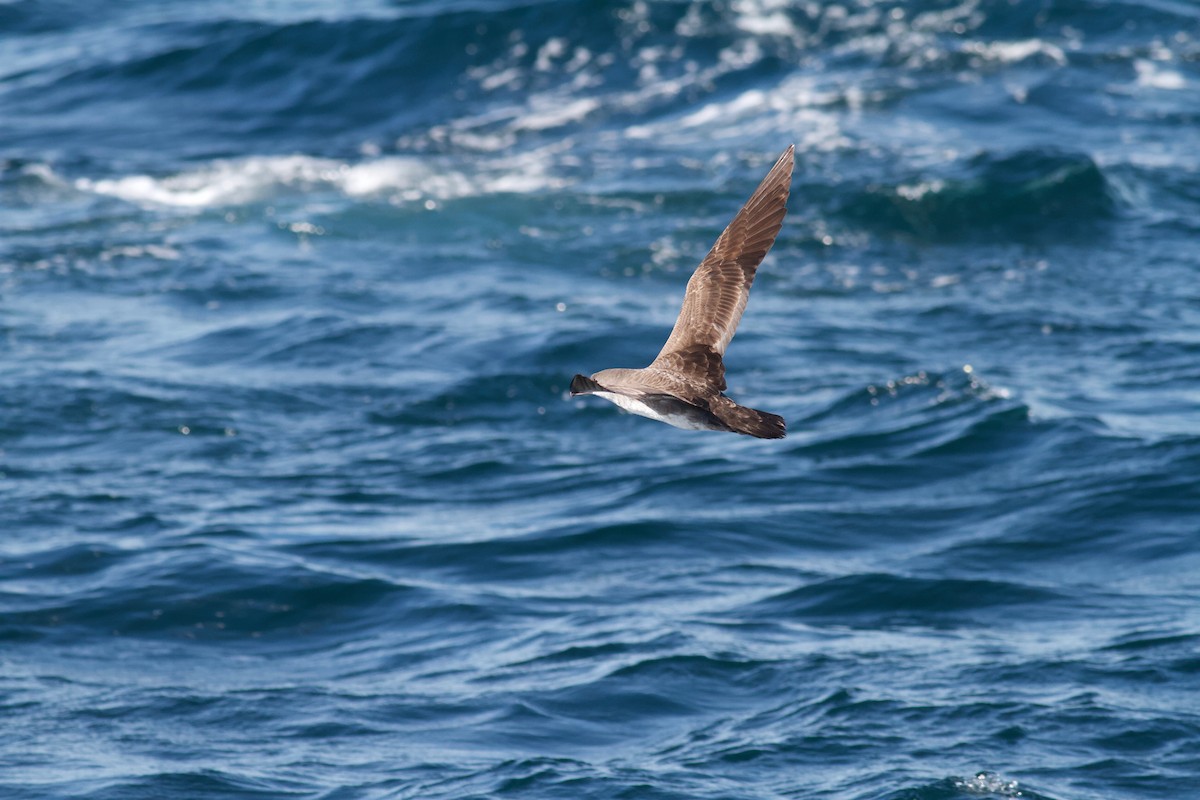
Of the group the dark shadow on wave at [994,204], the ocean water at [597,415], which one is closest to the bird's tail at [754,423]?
the ocean water at [597,415]

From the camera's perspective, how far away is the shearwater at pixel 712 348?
7176mm

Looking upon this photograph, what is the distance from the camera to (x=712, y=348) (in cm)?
820

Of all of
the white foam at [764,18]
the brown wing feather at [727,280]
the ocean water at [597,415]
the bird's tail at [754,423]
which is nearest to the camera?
the bird's tail at [754,423]

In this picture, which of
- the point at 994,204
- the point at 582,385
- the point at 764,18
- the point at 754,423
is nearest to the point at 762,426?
the point at 754,423

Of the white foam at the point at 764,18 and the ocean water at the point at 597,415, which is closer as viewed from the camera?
the ocean water at the point at 597,415

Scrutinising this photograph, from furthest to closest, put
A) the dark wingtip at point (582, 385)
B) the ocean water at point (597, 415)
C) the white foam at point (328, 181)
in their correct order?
the white foam at point (328, 181) < the ocean water at point (597, 415) < the dark wingtip at point (582, 385)

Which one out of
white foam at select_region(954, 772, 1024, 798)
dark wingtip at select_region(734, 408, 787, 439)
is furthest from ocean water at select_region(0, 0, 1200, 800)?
dark wingtip at select_region(734, 408, 787, 439)

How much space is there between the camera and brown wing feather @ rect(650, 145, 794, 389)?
8.20 meters

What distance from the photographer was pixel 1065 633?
11.7 m

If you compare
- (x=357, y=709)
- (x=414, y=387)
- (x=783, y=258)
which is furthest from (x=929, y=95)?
(x=357, y=709)

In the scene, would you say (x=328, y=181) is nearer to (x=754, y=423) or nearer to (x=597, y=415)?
(x=597, y=415)

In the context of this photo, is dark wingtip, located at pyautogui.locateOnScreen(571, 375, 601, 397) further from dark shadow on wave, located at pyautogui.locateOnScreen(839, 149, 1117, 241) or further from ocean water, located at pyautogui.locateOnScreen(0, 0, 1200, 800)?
dark shadow on wave, located at pyautogui.locateOnScreen(839, 149, 1117, 241)

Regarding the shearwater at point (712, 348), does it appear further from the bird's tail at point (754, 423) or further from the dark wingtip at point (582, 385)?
the dark wingtip at point (582, 385)

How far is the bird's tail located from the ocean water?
357 cm
